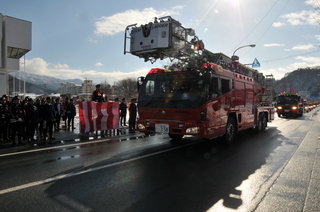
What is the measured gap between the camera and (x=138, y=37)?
31.2 ft

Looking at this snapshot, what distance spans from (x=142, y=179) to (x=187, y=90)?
3334 mm

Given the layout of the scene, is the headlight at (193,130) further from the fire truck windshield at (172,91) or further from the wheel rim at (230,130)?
the wheel rim at (230,130)

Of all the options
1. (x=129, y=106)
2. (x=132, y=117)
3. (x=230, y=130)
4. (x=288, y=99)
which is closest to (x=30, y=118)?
(x=132, y=117)

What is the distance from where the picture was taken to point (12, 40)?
27.8 metres

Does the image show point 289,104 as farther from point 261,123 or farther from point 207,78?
point 207,78

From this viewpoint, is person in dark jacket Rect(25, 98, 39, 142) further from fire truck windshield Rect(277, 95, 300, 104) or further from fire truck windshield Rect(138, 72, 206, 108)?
fire truck windshield Rect(277, 95, 300, 104)

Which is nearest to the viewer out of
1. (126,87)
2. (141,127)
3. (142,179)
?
(142,179)

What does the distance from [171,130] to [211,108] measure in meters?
1.38

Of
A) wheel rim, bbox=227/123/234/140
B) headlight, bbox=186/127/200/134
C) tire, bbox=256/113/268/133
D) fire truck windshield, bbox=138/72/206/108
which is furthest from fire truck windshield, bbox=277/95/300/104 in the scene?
headlight, bbox=186/127/200/134

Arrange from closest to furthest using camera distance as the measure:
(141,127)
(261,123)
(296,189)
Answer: (296,189) < (141,127) < (261,123)

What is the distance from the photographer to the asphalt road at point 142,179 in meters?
3.38

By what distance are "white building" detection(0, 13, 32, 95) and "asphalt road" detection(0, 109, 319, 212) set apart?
24.5 m

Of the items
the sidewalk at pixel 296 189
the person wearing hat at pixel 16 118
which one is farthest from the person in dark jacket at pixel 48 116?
the sidewalk at pixel 296 189

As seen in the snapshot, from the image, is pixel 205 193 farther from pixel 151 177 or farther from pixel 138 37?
pixel 138 37
